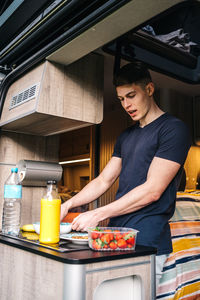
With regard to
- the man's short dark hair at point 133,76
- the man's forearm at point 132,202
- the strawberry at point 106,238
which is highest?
the man's short dark hair at point 133,76

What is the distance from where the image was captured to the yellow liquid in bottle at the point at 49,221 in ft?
3.81

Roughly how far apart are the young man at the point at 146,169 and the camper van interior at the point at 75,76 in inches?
9.7

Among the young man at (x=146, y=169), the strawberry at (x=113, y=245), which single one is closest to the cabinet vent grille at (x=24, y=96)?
the young man at (x=146, y=169)

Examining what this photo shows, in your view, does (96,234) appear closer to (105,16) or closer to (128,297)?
(128,297)

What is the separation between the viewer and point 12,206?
1604 mm

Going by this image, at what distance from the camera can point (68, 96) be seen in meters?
1.81

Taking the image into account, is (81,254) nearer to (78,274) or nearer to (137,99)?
(78,274)

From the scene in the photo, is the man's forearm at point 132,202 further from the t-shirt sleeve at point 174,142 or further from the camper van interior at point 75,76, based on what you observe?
the camper van interior at point 75,76

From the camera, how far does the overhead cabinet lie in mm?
1731

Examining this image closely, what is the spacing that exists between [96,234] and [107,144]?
3.59 meters

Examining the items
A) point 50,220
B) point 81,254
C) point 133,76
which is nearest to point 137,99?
point 133,76

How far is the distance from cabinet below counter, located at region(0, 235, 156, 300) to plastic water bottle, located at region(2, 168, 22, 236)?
0.75ft

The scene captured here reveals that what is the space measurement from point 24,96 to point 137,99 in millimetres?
664

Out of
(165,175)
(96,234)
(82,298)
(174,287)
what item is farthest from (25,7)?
(174,287)
